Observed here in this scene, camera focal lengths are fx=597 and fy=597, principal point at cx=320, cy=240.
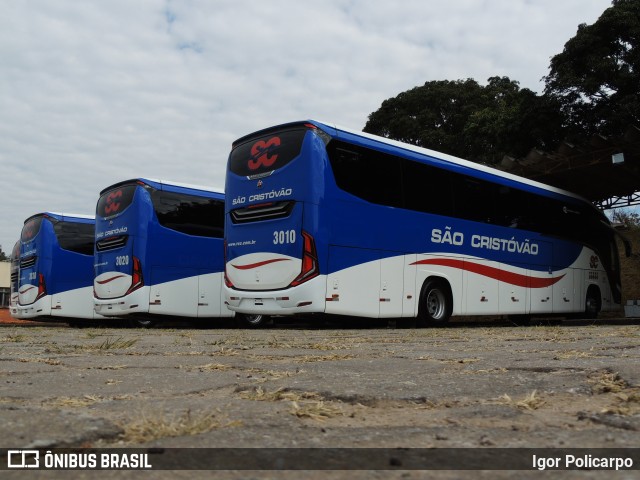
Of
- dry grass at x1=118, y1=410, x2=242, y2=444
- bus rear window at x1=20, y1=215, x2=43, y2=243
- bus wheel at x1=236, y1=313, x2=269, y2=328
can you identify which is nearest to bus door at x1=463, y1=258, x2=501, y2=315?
bus wheel at x1=236, y1=313, x2=269, y2=328

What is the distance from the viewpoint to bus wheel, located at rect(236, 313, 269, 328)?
44.2 ft

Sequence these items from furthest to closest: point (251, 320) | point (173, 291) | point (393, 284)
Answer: point (173, 291), point (251, 320), point (393, 284)

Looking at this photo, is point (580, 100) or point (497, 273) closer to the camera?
point (497, 273)

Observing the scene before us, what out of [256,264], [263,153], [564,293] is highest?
[263,153]

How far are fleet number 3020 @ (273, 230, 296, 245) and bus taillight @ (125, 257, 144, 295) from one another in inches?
186

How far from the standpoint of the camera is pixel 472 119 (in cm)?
3011

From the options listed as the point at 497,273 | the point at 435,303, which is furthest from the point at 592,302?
the point at 435,303

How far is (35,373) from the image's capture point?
12.3 ft

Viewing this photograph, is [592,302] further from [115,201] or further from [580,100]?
[115,201]

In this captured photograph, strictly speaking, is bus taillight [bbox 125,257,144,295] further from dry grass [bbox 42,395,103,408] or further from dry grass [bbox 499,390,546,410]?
dry grass [bbox 499,390,546,410]

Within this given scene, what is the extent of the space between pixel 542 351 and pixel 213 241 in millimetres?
10468

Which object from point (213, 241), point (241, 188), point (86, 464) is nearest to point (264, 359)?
point (86, 464)

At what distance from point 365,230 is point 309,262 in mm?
1215

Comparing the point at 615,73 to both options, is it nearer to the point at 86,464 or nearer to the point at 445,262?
the point at 445,262
